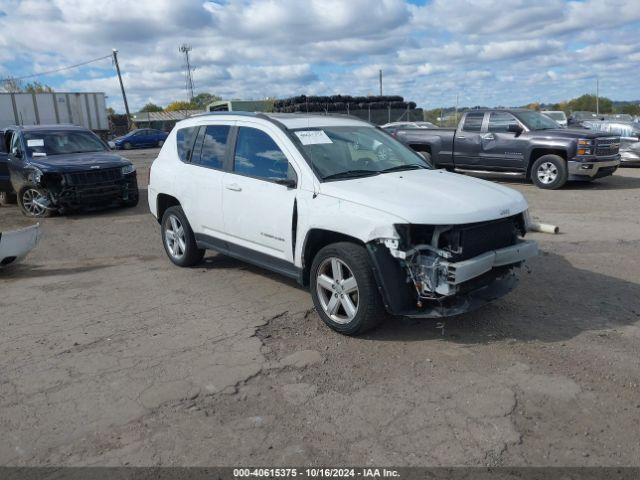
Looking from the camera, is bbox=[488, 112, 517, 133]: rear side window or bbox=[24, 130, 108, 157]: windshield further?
bbox=[488, 112, 517, 133]: rear side window

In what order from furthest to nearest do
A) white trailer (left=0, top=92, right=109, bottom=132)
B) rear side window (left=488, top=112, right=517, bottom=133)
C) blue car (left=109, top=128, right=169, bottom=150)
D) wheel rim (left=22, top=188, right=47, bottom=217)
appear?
1. blue car (left=109, top=128, right=169, bottom=150)
2. white trailer (left=0, top=92, right=109, bottom=132)
3. rear side window (left=488, top=112, right=517, bottom=133)
4. wheel rim (left=22, top=188, right=47, bottom=217)

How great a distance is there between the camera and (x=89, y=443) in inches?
128

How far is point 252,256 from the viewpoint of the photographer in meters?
5.59

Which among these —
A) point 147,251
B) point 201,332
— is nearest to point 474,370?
point 201,332

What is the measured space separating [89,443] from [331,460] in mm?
1420

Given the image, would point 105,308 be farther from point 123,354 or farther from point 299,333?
point 299,333

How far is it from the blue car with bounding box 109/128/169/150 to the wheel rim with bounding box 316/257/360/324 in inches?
1313

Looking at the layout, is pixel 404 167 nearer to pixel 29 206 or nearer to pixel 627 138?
pixel 29 206

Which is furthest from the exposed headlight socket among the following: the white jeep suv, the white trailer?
the white trailer

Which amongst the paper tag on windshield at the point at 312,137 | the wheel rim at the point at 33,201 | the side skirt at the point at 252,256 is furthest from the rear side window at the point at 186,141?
the wheel rim at the point at 33,201

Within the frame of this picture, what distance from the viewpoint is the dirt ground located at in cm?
315

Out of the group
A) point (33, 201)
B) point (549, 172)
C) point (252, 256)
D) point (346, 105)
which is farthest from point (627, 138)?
point (346, 105)

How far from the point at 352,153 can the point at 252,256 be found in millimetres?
1425

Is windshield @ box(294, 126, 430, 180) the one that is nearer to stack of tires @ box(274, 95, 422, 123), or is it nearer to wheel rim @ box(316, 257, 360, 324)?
wheel rim @ box(316, 257, 360, 324)
